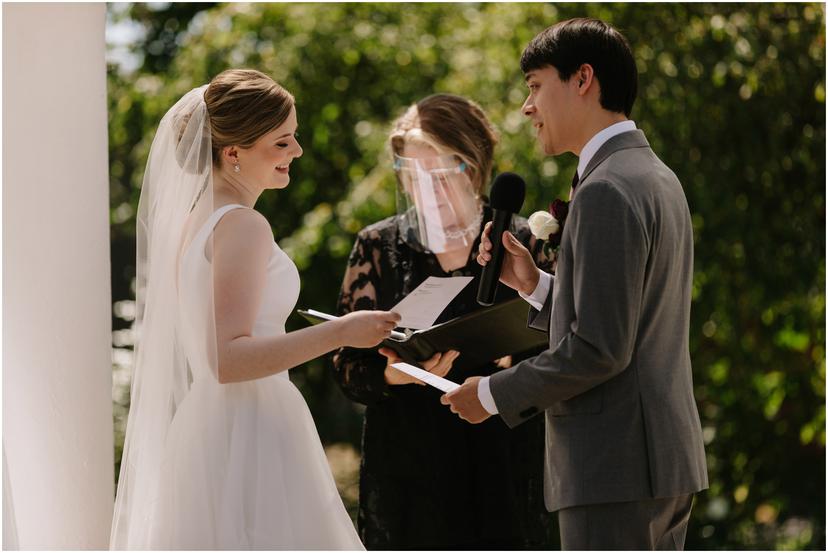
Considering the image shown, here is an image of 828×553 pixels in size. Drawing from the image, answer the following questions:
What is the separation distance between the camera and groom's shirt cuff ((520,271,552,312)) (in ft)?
9.15

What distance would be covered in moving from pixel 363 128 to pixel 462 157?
116 inches

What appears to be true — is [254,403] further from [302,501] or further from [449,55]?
[449,55]

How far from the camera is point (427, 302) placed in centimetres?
274

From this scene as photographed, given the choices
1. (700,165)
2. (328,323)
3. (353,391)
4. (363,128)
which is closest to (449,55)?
(363,128)

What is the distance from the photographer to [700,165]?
17.7ft

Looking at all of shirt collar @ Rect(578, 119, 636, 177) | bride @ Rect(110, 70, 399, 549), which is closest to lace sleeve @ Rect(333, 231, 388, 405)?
bride @ Rect(110, 70, 399, 549)

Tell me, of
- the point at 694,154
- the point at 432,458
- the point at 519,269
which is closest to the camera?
the point at 519,269

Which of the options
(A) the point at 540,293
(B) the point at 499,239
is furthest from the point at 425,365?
(B) the point at 499,239

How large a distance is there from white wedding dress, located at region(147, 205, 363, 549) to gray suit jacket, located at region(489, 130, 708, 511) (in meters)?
0.66

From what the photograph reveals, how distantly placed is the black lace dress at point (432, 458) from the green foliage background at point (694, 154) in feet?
6.67

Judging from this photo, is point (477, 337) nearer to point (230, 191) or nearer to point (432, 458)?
point (432, 458)

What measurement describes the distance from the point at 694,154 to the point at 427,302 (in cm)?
319

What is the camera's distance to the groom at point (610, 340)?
219 cm

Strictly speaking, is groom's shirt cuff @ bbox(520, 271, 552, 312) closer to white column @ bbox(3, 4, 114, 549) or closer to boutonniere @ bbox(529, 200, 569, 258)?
boutonniere @ bbox(529, 200, 569, 258)
